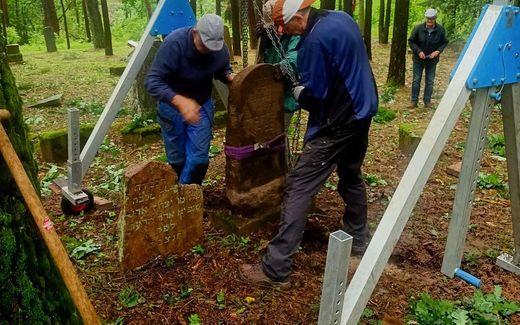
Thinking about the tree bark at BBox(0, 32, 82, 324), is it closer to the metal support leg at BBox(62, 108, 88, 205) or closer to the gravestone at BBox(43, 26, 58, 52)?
the metal support leg at BBox(62, 108, 88, 205)

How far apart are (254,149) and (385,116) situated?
4.88 meters

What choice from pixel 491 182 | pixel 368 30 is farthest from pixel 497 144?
pixel 368 30

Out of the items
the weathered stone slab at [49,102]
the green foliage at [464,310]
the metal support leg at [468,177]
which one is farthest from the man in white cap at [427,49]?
the weathered stone slab at [49,102]

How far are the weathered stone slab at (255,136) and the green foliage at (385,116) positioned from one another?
4.34 metres

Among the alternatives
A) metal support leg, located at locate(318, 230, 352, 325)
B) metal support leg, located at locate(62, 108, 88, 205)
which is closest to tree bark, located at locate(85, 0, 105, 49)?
metal support leg, located at locate(62, 108, 88, 205)

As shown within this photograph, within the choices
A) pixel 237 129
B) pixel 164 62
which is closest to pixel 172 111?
pixel 164 62

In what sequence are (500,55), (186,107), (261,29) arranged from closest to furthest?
(500,55), (186,107), (261,29)

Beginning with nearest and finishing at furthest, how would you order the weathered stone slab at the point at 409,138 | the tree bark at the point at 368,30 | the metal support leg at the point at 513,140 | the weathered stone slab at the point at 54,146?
the metal support leg at the point at 513,140 → the weathered stone slab at the point at 54,146 → the weathered stone slab at the point at 409,138 → the tree bark at the point at 368,30

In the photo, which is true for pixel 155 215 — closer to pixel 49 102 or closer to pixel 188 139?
pixel 188 139

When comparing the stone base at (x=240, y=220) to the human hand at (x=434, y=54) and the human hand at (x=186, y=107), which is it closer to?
the human hand at (x=186, y=107)

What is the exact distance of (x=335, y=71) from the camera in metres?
3.38

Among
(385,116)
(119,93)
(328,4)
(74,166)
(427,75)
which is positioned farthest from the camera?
(328,4)

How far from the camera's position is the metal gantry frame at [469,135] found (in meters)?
2.59

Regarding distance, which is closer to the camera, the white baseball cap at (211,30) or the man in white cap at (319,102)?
the man in white cap at (319,102)
